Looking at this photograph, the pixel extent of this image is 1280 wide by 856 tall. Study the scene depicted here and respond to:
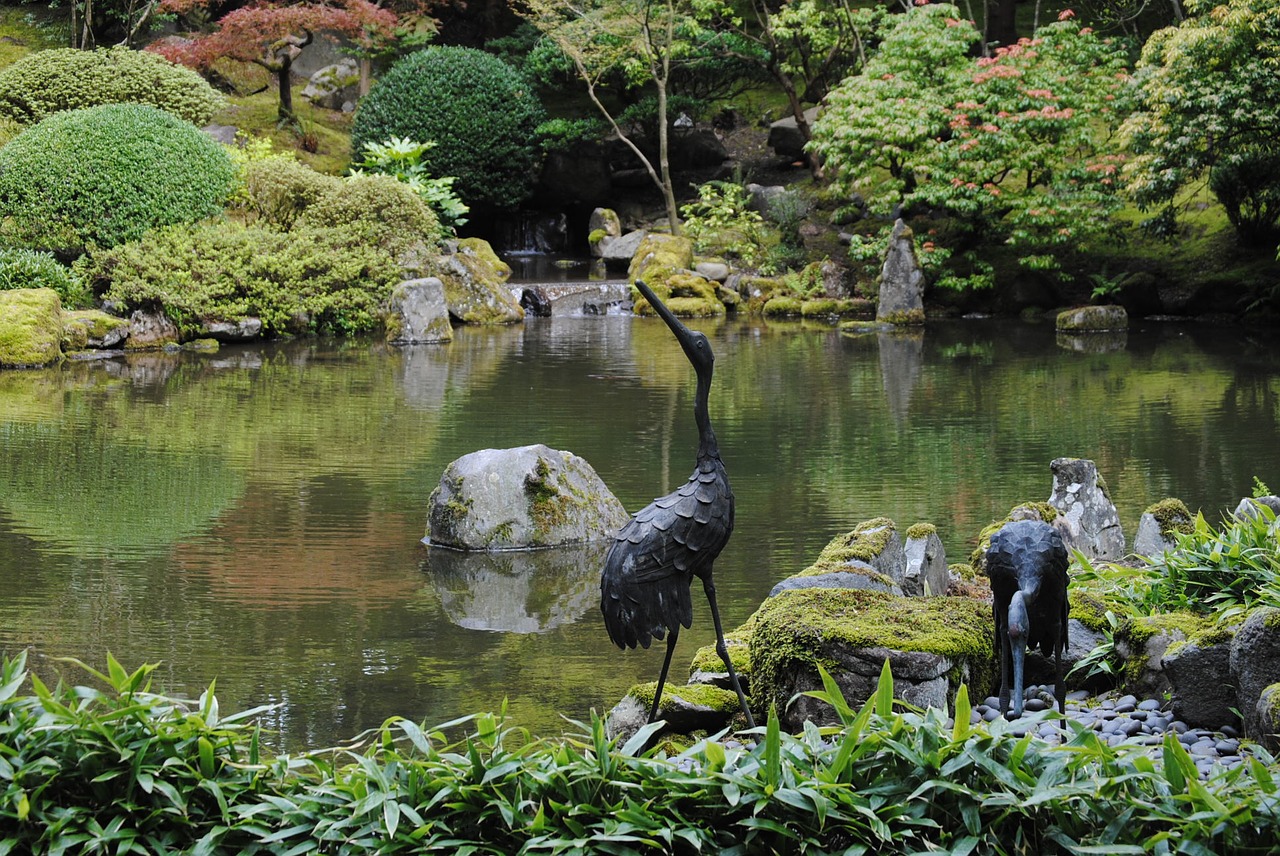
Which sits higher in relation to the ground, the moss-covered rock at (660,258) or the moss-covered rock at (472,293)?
the moss-covered rock at (660,258)

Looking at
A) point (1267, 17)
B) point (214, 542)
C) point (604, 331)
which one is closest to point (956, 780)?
point (214, 542)

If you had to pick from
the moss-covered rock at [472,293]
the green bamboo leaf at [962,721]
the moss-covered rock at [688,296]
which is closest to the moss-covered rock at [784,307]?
the moss-covered rock at [688,296]

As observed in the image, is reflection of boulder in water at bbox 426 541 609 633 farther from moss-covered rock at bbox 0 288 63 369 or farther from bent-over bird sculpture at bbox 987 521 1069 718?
moss-covered rock at bbox 0 288 63 369

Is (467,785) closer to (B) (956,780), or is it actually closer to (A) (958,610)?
(B) (956,780)

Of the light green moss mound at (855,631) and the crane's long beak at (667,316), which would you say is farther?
the light green moss mound at (855,631)

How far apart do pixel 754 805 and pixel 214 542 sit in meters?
5.91

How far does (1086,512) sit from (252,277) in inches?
556

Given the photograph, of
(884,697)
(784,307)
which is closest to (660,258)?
(784,307)

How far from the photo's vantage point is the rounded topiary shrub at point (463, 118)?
26234mm

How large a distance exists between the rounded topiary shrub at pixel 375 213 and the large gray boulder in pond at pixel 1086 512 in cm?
1486

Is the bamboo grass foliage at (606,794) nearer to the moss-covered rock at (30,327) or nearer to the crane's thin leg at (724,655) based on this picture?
the crane's thin leg at (724,655)

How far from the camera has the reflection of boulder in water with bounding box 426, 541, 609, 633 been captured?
Result: 283 inches

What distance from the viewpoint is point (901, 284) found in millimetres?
21188

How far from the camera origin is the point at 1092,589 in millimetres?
6023
